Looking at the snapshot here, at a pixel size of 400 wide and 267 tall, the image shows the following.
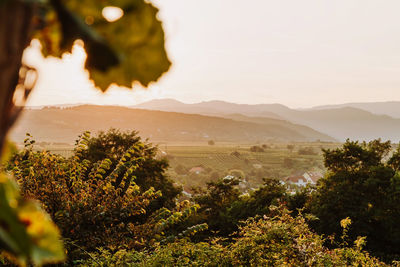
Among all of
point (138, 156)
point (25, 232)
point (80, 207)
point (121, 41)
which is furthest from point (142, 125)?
point (25, 232)

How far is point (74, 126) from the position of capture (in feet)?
454

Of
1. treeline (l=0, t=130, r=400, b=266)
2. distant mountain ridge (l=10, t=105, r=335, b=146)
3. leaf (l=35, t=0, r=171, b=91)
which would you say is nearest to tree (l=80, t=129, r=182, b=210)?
treeline (l=0, t=130, r=400, b=266)

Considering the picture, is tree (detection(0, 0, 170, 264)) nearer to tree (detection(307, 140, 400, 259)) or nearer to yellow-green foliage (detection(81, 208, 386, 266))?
yellow-green foliage (detection(81, 208, 386, 266))

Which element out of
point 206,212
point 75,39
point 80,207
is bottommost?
point 206,212

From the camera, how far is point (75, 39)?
0.62m

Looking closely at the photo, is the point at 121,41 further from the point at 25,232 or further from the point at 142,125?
the point at 142,125

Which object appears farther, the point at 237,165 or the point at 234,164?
the point at 234,164

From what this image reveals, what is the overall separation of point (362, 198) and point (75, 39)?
59.6 feet

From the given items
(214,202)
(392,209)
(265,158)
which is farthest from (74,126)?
(392,209)

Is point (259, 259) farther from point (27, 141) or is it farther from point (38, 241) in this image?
point (27, 141)

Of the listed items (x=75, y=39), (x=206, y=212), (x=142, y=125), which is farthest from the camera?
(x=142, y=125)

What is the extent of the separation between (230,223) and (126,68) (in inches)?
681

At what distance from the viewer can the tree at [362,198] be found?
47.0ft

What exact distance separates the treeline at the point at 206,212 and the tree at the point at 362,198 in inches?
2.1
